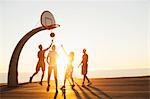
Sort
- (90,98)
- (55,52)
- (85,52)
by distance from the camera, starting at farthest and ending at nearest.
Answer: (85,52)
(55,52)
(90,98)

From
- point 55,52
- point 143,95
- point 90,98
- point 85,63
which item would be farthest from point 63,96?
point 85,63

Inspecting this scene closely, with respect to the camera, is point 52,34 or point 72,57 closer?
point 72,57

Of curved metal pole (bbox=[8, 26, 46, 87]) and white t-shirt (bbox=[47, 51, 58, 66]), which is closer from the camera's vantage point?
white t-shirt (bbox=[47, 51, 58, 66])

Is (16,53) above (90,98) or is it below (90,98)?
above

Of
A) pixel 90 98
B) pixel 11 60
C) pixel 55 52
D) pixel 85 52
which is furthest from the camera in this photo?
pixel 11 60

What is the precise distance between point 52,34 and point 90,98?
16.2 ft

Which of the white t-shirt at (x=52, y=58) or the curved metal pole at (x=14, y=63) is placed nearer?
the white t-shirt at (x=52, y=58)

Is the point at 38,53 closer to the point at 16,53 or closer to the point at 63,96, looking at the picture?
the point at 16,53

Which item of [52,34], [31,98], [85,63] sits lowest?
[31,98]

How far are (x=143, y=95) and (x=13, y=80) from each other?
6.82 metres

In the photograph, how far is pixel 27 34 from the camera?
44.0ft

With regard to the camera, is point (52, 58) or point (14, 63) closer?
point (52, 58)

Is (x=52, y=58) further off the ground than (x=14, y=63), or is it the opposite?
(x=52, y=58)

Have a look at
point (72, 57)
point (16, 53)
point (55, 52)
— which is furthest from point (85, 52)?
point (16, 53)
